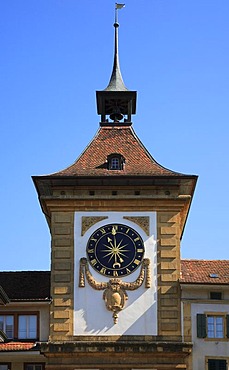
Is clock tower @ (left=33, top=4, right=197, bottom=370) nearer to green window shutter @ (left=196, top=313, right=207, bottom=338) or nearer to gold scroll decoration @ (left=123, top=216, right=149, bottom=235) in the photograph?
gold scroll decoration @ (left=123, top=216, right=149, bottom=235)

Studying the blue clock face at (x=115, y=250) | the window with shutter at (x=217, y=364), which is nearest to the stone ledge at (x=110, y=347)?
the window with shutter at (x=217, y=364)

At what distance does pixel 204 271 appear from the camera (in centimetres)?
5419

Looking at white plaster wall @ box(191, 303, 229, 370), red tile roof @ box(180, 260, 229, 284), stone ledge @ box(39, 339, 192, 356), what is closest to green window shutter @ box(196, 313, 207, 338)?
white plaster wall @ box(191, 303, 229, 370)

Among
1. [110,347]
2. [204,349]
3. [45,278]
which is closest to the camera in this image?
[204,349]

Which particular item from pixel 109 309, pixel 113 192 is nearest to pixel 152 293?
pixel 109 309

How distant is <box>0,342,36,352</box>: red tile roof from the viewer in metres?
51.5

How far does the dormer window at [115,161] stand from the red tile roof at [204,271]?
606 cm

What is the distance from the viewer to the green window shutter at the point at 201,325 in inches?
2034

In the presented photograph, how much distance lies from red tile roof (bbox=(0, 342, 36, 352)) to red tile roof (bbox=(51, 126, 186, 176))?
8.97m

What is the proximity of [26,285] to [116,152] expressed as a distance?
8871mm

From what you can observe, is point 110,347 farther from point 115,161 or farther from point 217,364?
point 115,161

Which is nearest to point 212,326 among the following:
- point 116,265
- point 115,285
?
point 115,285

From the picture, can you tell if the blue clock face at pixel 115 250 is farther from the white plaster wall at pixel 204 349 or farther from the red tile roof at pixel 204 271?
the white plaster wall at pixel 204 349

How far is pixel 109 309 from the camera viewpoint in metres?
52.6
